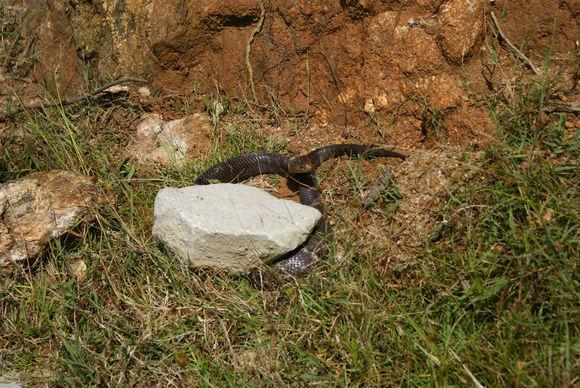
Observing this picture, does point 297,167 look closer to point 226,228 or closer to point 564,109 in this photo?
point 226,228

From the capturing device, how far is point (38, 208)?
429 centimetres

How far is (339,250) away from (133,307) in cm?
131

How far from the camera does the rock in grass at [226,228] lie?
379 cm

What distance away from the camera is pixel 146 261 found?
13.3ft

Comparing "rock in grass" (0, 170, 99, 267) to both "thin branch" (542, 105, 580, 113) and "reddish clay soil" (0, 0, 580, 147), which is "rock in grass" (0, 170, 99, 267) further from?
"thin branch" (542, 105, 580, 113)

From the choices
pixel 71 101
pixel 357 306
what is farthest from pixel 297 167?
pixel 71 101

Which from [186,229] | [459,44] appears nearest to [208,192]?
[186,229]

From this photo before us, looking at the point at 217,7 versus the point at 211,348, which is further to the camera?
the point at 217,7

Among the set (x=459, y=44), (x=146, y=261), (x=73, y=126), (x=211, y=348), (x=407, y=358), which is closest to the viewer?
(x=407, y=358)

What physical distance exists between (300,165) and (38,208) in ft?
6.07

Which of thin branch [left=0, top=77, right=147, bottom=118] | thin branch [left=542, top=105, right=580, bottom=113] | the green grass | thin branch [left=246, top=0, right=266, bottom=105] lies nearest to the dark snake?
the green grass

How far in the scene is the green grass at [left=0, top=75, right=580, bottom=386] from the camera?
3109 millimetres

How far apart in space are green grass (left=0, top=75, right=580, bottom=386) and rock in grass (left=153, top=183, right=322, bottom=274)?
14cm

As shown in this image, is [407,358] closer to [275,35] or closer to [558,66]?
[558,66]
